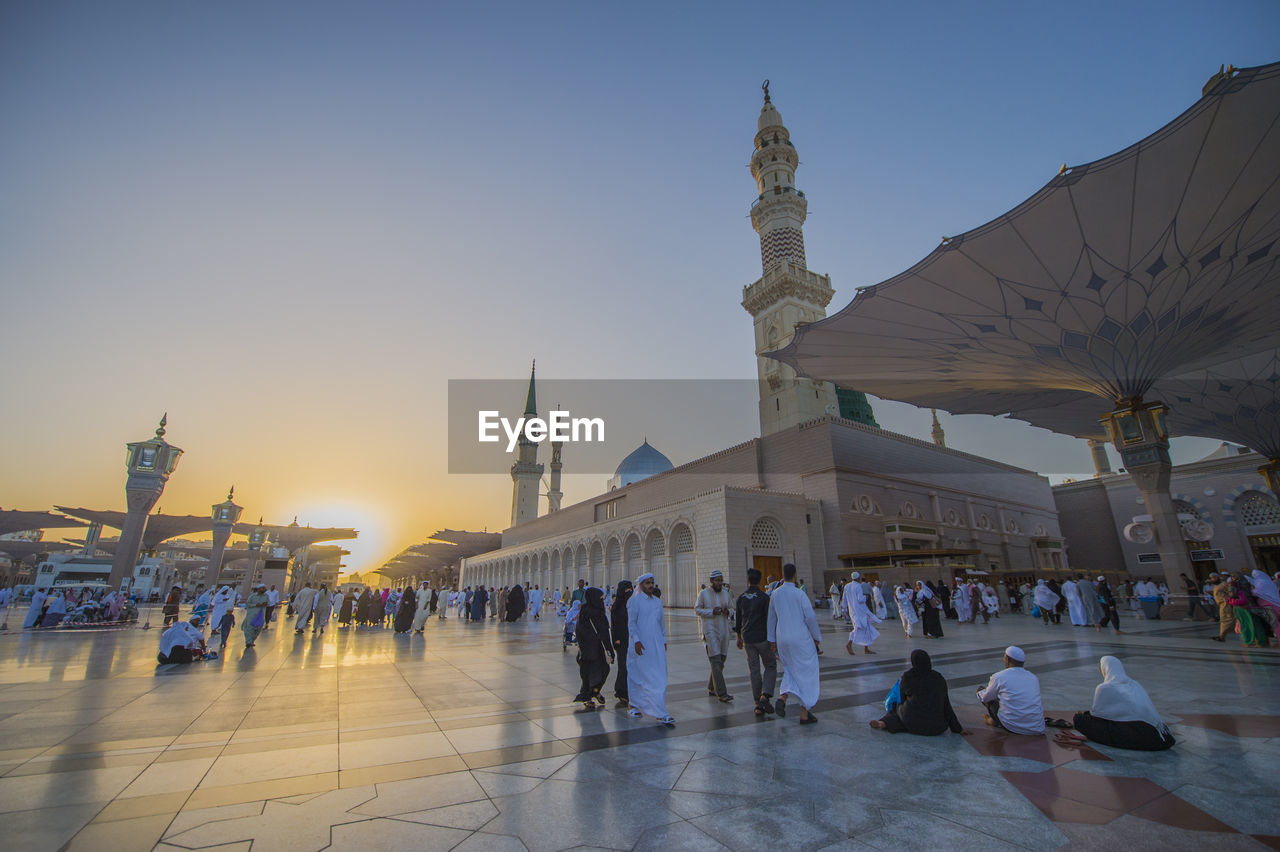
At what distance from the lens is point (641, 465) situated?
5375 cm

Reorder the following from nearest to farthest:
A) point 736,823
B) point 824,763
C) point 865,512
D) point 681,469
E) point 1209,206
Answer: point 736,823 → point 824,763 → point 1209,206 → point 865,512 → point 681,469

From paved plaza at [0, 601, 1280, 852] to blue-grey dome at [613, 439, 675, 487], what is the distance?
4669cm

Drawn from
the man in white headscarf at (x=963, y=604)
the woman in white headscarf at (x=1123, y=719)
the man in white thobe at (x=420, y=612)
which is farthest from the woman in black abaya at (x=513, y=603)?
the woman in white headscarf at (x=1123, y=719)

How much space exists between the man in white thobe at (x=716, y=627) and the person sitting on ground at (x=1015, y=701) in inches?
90.6

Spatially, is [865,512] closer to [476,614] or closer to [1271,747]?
[476,614]

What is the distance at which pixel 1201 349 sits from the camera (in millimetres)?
13789

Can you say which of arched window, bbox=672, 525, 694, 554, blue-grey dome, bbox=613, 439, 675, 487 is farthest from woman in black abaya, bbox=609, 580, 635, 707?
blue-grey dome, bbox=613, 439, 675, 487

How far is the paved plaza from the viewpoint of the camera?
8.21ft

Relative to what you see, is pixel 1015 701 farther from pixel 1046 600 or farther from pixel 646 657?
pixel 1046 600

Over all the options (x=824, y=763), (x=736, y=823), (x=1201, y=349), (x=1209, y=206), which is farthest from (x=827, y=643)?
(x=1201, y=349)

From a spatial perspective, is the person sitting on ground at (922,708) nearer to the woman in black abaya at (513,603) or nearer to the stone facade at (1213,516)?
the woman in black abaya at (513,603)

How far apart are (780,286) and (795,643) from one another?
Answer: 31.5 meters

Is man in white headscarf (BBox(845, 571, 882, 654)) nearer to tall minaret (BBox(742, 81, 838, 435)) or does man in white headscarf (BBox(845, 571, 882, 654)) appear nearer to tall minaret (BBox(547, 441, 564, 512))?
tall minaret (BBox(742, 81, 838, 435))

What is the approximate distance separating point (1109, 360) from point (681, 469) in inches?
877
